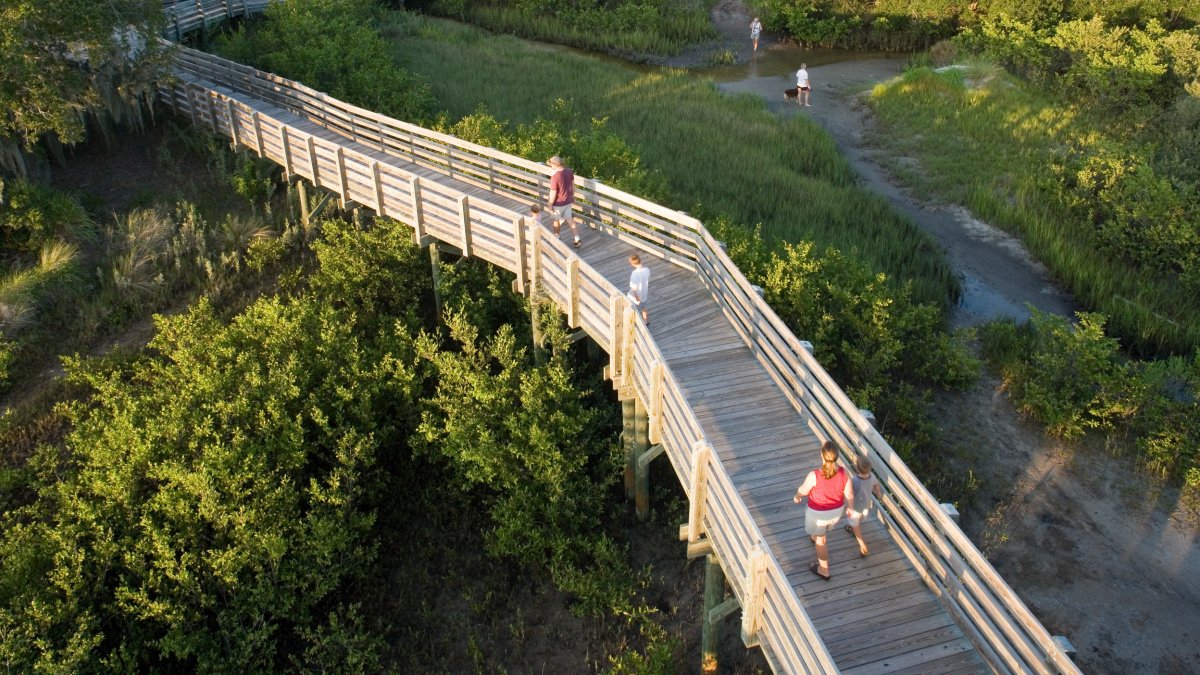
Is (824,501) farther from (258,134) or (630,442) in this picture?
(258,134)

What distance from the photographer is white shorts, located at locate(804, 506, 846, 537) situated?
843 cm

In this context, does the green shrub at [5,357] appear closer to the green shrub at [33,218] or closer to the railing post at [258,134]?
the green shrub at [33,218]

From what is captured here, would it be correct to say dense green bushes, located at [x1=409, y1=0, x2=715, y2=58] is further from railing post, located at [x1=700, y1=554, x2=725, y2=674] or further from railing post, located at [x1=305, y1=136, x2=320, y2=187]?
railing post, located at [x1=700, y1=554, x2=725, y2=674]

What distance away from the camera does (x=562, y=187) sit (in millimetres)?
13828

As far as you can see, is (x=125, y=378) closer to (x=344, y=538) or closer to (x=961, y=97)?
(x=344, y=538)

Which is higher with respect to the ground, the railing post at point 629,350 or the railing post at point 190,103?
the railing post at point 190,103

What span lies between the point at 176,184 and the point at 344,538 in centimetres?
1316

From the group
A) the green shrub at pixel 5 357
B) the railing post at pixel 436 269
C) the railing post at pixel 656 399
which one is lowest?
the green shrub at pixel 5 357

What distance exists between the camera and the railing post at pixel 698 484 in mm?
9102

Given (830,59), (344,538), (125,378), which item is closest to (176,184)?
(125,378)

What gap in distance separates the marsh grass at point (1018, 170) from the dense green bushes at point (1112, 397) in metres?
2.87

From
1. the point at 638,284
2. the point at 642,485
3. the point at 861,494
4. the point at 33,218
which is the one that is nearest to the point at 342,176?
the point at 33,218

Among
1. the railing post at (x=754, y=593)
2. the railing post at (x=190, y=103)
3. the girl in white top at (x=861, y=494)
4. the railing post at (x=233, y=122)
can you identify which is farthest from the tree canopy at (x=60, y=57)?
the girl in white top at (x=861, y=494)

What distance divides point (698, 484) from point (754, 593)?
4.93ft
